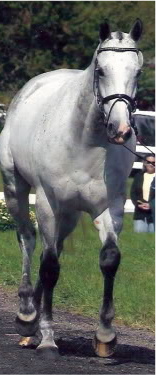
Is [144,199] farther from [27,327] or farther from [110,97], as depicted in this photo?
[110,97]

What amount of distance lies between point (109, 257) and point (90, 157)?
667 mm

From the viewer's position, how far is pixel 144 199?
20.9 m

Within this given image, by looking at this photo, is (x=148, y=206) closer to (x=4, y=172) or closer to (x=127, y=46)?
(x=4, y=172)

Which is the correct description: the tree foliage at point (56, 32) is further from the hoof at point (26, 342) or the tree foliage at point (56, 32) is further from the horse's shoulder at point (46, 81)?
the hoof at point (26, 342)

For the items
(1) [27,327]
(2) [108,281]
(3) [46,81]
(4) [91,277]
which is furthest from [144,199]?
(2) [108,281]

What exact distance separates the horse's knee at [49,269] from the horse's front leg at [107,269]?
0.43 meters

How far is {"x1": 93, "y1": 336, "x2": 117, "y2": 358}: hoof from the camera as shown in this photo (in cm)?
814

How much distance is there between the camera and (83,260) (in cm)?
1398

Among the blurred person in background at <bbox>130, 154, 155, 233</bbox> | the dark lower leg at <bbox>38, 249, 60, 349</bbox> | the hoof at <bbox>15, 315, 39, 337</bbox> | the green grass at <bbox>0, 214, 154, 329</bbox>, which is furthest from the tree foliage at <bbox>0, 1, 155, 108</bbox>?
the dark lower leg at <bbox>38, 249, 60, 349</bbox>

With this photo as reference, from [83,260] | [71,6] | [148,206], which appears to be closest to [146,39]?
[71,6]

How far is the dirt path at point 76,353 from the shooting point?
300 inches

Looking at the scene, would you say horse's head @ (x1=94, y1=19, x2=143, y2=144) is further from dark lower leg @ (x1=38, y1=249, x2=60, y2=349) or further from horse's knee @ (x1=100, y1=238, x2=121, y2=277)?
dark lower leg @ (x1=38, y1=249, x2=60, y2=349)

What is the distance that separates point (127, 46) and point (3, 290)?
4.71 metres

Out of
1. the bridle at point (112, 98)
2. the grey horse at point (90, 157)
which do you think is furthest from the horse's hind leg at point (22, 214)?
the bridle at point (112, 98)
